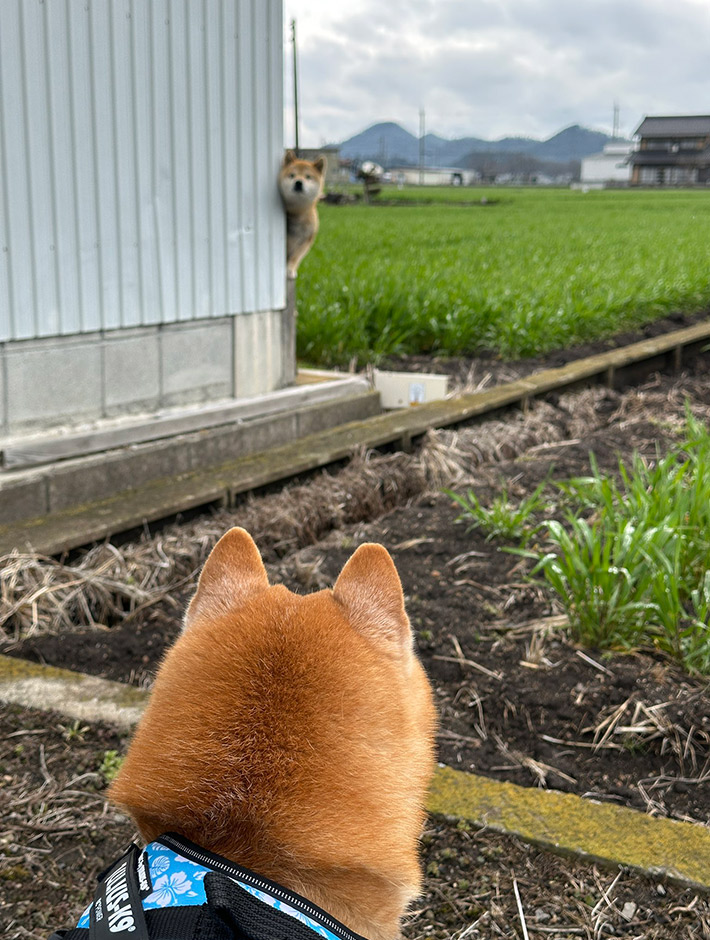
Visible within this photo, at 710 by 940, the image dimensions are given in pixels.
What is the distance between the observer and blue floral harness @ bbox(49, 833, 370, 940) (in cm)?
122

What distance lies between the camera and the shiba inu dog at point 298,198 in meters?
5.76

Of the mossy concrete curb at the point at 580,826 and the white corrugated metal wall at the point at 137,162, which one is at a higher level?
the white corrugated metal wall at the point at 137,162

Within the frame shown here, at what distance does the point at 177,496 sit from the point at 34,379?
92cm

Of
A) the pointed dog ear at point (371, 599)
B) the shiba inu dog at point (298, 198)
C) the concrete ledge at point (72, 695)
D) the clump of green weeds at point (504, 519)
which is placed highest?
the shiba inu dog at point (298, 198)

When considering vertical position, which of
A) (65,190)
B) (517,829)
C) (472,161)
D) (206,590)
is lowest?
(517,829)

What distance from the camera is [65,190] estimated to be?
15.0ft

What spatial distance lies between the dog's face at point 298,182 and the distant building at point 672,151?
103663mm

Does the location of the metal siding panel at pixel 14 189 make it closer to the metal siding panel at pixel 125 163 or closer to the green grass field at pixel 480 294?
the metal siding panel at pixel 125 163

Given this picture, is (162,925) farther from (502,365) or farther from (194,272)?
(502,365)

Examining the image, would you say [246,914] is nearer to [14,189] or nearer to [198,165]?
[14,189]

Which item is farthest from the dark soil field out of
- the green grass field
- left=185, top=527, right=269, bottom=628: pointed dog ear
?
the green grass field

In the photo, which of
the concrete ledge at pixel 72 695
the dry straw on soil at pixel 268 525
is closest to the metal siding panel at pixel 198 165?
the dry straw on soil at pixel 268 525

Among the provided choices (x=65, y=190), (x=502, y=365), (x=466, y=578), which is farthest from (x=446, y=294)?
(x=466, y=578)

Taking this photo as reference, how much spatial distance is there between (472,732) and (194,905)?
165 cm
